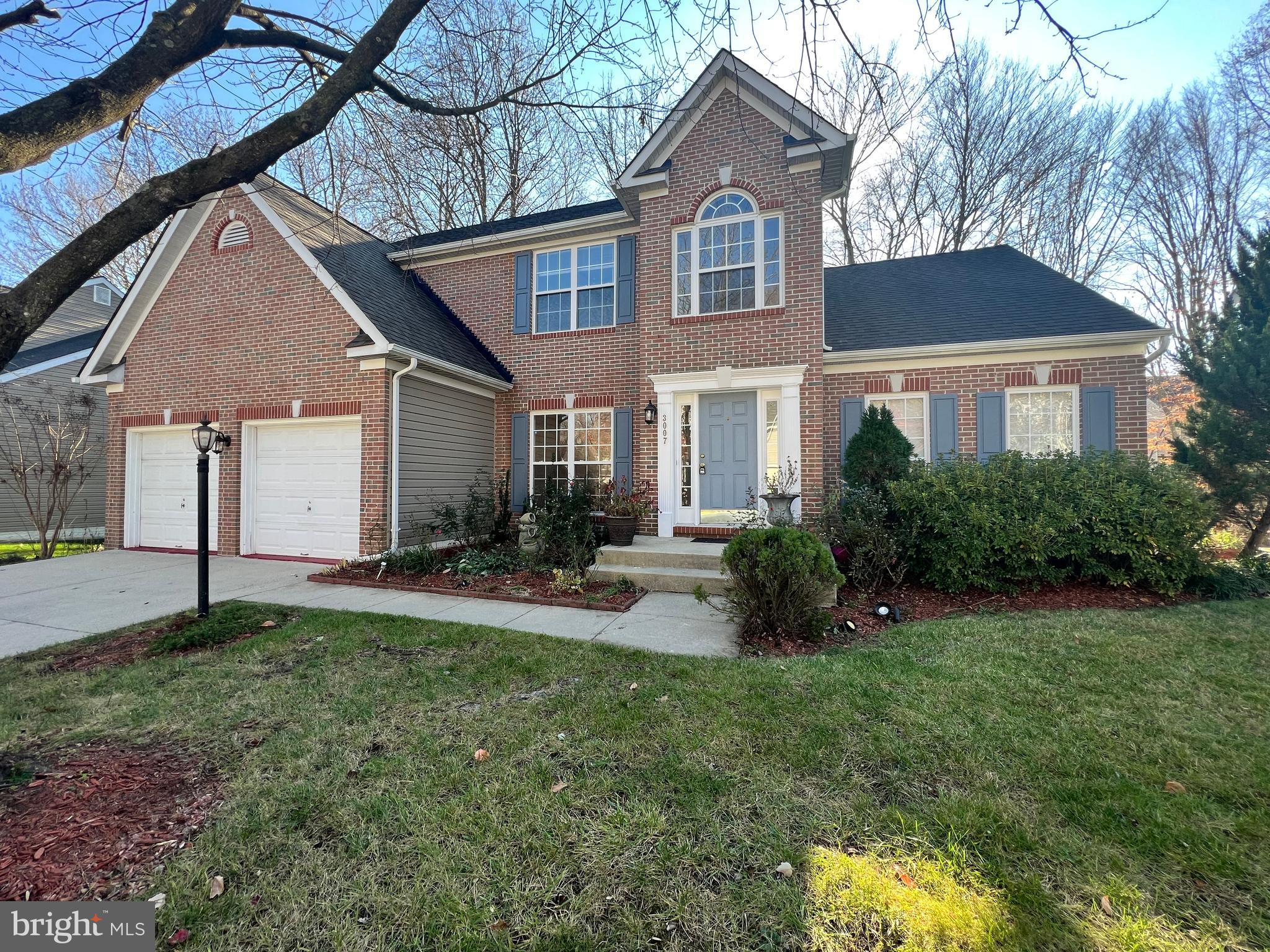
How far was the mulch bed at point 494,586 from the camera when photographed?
6.05m

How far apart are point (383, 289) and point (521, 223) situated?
Result: 10.2 feet

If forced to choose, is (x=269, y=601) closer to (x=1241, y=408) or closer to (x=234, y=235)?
(x=234, y=235)

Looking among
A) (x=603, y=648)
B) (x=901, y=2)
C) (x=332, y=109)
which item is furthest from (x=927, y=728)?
(x=332, y=109)

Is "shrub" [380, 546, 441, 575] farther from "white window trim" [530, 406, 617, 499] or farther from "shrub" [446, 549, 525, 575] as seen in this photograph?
"white window trim" [530, 406, 617, 499]

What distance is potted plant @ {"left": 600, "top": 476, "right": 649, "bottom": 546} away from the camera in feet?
25.6

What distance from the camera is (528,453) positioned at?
10.5 m

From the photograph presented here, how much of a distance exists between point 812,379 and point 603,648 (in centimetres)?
571

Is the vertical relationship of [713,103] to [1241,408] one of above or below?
above

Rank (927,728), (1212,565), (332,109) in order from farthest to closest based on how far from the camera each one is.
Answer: (1212,565) → (332,109) → (927,728)

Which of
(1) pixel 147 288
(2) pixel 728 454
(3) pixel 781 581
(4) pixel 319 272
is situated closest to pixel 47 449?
(1) pixel 147 288

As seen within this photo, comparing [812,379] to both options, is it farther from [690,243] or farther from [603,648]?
[603,648]

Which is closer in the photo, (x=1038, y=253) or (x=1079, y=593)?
(x=1079, y=593)

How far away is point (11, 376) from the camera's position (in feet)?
39.2

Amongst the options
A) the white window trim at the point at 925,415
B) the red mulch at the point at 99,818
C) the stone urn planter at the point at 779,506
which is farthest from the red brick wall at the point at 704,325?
the red mulch at the point at 99,818
